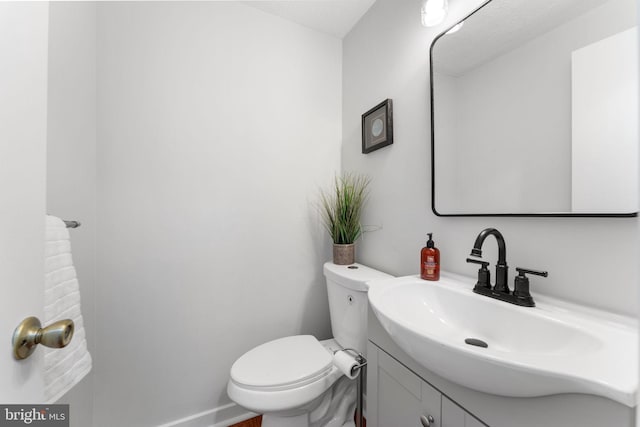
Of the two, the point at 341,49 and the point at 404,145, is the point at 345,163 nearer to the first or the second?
the point at 404,145

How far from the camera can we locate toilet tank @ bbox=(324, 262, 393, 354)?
46.3 inches

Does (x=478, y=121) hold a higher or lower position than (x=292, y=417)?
higher

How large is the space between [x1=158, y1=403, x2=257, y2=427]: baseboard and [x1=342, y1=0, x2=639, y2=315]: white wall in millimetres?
1102

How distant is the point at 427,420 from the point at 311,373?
517 mm

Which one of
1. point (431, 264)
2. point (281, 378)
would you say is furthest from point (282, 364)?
point (431, 264)

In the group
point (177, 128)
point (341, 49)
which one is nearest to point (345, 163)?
point (341, 49)

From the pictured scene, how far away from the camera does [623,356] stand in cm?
45

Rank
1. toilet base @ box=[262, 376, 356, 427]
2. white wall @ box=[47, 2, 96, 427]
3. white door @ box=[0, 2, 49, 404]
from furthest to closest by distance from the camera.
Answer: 1. toilet base @ box=[262, 376, 356, 427]
2. white wall @ box=[47, 2, 96, 427]
3. white door @ box=[0, 2, 49, 404]

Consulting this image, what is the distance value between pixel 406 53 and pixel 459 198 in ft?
2.51

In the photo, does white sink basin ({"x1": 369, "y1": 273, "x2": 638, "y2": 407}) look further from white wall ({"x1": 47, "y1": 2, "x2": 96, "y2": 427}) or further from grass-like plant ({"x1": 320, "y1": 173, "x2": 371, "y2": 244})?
white wall ({"x1": 47, "y1": 2, "x2": 96, "y2": 427})

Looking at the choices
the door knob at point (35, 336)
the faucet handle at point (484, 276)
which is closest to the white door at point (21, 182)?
the door knob at point (35, 336)

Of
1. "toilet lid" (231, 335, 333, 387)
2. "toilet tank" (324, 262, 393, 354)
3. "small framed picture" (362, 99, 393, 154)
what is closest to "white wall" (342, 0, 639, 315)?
"small framed picture" (362, 99, 393, 154)

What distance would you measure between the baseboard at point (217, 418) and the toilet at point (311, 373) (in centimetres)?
38

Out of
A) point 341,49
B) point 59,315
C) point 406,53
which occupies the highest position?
point 341,49
